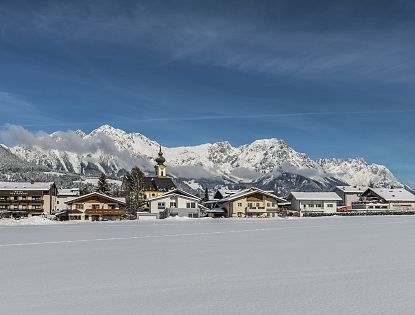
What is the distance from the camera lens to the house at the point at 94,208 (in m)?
89.4

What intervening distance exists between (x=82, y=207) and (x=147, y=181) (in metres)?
47.1

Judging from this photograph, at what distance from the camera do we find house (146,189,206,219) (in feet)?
308

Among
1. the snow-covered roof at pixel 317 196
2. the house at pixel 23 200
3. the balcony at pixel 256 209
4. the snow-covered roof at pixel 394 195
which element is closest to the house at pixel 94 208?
the house at pixel 23 200

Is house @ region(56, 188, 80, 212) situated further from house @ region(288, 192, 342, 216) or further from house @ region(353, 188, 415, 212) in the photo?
house @ region(353, 188, 415, 212)

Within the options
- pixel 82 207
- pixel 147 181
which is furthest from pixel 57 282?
pixel 147 181

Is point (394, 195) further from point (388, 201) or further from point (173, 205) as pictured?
point (173, 205)

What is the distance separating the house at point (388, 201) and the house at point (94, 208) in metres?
70.6

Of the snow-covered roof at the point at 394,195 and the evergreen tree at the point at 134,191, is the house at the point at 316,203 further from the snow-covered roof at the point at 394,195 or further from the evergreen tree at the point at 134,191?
the evergreen tree at the point at 134,191

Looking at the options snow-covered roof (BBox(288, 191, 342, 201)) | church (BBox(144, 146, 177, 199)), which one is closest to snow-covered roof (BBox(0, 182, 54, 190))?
church (BBox(144, 146, 177, 199))

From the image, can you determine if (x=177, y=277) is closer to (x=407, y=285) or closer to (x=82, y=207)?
(x=407, y=285)

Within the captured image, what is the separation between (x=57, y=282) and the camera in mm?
11242

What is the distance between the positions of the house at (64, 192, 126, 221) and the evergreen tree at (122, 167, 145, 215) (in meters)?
3.54

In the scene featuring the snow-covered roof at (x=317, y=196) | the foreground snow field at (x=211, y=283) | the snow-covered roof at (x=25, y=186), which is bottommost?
the foreground snow field at (x=211, y=283)

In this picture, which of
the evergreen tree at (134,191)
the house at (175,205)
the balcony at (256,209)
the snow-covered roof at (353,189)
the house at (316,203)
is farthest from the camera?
the snow-covered roof at (353,189)
